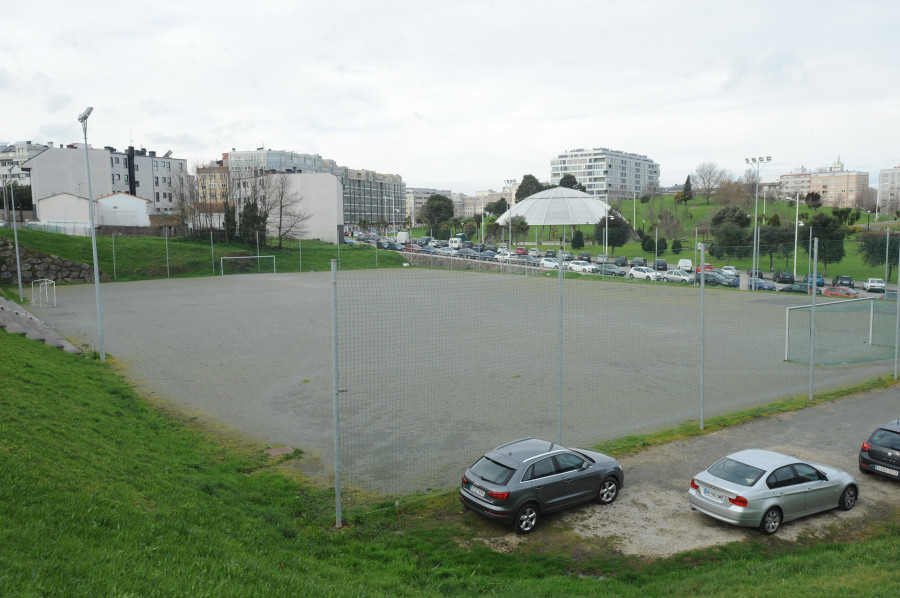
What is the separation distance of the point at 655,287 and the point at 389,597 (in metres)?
30.0

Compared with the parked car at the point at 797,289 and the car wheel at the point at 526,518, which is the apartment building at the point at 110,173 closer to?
the parked car at the point at 797,289

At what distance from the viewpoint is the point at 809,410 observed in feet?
42.3

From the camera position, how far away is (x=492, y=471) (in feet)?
25.7

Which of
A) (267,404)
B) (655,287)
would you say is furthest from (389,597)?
(655,287)

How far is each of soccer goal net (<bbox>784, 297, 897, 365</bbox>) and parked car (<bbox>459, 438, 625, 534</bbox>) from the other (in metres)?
12.3

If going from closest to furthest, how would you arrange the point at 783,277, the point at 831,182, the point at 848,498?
the point at 848,498 < the point at 783,277 < the point at 831,182

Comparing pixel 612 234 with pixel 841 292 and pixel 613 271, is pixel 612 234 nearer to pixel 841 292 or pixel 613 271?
pixel 613 271

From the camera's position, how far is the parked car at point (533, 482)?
7441 mm

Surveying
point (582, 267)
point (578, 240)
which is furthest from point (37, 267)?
point (578, 240)

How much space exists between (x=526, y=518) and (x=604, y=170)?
15440cm

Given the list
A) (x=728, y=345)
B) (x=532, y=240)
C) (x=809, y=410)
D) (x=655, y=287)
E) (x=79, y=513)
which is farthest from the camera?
(x=532, y=240)

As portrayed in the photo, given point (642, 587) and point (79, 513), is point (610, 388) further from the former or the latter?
point (79, 513)

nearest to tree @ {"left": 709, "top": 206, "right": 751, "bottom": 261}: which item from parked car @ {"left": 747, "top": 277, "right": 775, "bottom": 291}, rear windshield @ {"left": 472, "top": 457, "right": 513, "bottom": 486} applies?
parked car @ {"left": 747, "top": 277, "right": 775, "bottom": 291}

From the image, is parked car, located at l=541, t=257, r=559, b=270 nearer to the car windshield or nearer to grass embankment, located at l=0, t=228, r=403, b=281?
grass embankment, located at l=0, t=228, r=403, b=281
